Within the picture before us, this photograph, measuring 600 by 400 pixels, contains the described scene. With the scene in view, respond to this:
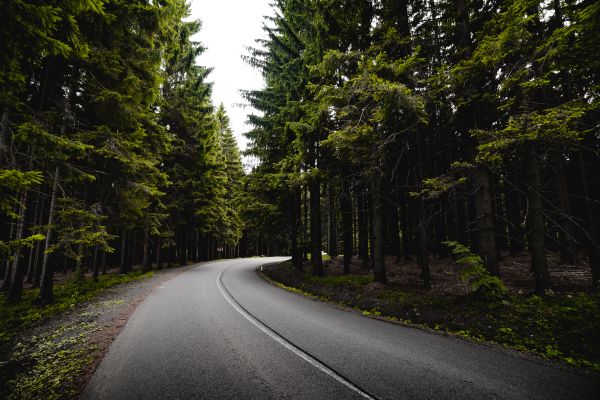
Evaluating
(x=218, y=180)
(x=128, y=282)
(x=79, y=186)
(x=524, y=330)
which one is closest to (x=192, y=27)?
(x=218, y=180)

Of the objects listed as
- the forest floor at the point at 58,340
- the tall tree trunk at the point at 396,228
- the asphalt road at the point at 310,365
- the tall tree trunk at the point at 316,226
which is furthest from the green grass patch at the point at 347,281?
the forest floor at the point at 58,340

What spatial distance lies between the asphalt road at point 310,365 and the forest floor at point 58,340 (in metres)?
0.38

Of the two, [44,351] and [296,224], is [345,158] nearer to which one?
[296,224]

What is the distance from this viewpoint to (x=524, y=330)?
584 cm

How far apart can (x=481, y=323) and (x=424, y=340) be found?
175cm

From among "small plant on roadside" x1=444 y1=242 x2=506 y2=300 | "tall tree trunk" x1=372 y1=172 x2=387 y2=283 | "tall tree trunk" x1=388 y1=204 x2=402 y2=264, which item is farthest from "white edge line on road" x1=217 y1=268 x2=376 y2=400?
"tall tree trunk" x1=388 y1=204 x2=402 y2=264

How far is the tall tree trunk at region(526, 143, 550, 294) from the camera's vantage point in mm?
7461

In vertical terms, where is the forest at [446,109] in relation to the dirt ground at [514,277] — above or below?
above

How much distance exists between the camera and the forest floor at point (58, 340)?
423cm

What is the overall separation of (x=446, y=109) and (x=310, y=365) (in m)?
9.73

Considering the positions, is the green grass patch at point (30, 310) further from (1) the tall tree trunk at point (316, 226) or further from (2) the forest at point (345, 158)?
(1) the tall tree trunk at point (316, 226)

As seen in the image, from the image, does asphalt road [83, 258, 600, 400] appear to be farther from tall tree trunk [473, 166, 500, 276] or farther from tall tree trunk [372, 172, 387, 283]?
tall tree trunk [473, 166, 500, 276]

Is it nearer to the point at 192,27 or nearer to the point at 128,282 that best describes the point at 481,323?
the point at 128,282

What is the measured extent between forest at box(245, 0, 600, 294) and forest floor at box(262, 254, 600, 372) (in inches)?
33.7
